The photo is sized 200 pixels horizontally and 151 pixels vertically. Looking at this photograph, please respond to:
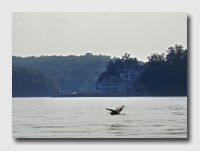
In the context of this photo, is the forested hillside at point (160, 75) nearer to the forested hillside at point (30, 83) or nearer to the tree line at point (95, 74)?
the tree line at point (95, 74)

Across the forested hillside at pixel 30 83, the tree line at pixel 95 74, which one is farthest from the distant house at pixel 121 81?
the forested hillside at pixel 30 83

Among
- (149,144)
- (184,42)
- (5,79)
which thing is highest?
(184,42)

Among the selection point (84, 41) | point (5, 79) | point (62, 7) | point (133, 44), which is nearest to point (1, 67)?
point (5, 79)

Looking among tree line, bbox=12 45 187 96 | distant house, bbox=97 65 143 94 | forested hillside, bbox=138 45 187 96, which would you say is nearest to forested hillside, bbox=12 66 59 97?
tree line, bbox=12 45 187 96

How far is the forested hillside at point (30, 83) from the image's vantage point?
40.6 metres

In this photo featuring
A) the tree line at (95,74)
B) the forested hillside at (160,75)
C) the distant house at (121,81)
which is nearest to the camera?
the tree line at (95,74)

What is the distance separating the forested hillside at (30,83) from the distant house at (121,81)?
19.9 meters

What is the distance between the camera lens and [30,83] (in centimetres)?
5847

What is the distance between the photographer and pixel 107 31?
912 inches

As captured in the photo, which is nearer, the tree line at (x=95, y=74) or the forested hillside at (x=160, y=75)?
the tree line at (x=95, y=74)

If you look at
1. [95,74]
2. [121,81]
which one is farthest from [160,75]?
[95,74]

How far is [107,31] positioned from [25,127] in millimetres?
5008

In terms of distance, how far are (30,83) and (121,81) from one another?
162 ft

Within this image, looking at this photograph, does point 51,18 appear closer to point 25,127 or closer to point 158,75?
point 25,127
